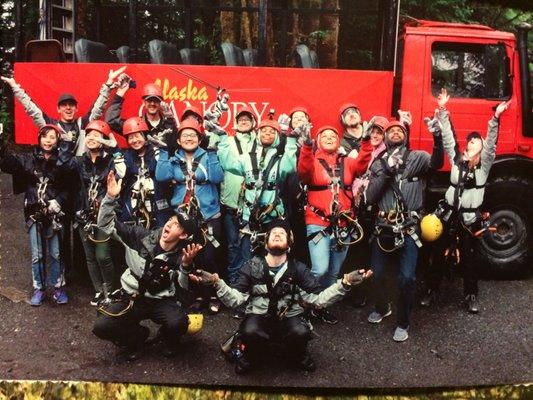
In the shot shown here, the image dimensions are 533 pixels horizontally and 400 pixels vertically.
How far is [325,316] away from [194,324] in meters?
0.65

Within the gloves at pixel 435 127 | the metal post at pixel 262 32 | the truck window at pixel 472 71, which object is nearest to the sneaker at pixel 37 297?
the metal post at pixel 262 32

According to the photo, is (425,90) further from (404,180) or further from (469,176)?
(404,180)

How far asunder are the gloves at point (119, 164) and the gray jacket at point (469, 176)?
5.38 feet

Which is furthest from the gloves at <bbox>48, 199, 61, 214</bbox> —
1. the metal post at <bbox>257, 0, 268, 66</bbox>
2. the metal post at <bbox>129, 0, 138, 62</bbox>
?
the metal post at <bbox>257, 0, 268, 66</bbox>

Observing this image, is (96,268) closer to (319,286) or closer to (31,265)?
(31,265)

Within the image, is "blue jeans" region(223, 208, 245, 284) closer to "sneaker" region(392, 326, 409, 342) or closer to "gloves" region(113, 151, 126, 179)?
"gloves" region(113, 151, 126, 179)

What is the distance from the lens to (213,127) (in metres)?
3.17

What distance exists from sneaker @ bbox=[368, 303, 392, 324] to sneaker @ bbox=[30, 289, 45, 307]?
1.59 metres

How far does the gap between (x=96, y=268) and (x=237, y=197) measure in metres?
0.79

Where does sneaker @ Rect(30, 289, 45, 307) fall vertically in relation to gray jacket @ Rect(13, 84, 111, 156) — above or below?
below

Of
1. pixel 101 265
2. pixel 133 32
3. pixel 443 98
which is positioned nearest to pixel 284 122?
pixel 443 98

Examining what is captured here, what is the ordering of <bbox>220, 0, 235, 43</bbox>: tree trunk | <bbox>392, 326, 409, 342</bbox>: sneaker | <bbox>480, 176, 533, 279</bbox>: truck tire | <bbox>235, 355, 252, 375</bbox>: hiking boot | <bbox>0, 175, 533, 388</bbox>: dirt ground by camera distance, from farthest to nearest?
<bbox>220, 0, 235, 43</bbox>: tree trunk
<bbox>480, 176, 533, 279</bbox>: truck tire
<bbox>392, 326, 409, 342</bbox>: sneaker
<bbox>235, 355, 252, 375</bbox>: hiking boot
<bbox>0, 175, 533, 388</bbox>: dirt ground

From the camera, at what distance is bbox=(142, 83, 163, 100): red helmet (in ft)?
10.4

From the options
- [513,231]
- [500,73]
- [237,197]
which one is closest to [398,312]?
[237,197]
